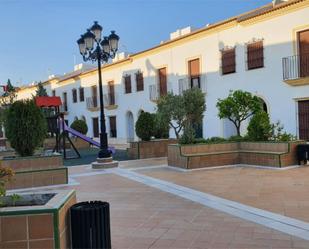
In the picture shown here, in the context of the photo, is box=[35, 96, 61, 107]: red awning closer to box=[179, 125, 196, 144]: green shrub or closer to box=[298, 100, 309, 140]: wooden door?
box=[179, 125, 196, 144]: green shrub

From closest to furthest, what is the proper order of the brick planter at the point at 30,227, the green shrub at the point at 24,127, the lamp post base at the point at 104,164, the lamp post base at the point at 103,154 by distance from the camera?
1. the brick planter at the point at 30,227
2. the green shrub at the point at 24,127
3. the lamp post base at the point at 104,164
4. the lamp post base at the point at 103,154

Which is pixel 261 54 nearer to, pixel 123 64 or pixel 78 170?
pixel 78 170

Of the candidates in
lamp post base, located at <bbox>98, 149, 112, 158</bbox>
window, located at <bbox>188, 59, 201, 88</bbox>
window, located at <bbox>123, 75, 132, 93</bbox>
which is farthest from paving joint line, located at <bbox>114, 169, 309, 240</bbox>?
window, located at <bbox>123, 75, 132, 93</bbox>

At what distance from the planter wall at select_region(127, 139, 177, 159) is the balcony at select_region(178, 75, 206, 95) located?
5326mm

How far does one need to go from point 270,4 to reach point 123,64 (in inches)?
513

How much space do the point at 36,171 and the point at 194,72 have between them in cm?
1376

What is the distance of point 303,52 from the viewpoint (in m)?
15.8

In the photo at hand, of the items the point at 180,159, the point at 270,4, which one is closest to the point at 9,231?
the point at 180,159

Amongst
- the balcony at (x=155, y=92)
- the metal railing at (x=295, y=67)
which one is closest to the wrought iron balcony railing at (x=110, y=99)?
the balcony at (x=155, y=92)

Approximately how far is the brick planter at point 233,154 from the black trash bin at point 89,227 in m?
7.66

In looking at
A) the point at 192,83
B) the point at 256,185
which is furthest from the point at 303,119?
the point at 256,185

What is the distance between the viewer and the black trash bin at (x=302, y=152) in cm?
1112

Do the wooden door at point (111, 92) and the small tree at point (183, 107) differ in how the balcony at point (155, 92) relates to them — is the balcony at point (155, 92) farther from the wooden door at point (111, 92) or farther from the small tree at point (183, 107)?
the small tree at point (183, 107)

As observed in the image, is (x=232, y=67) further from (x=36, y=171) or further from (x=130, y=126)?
(x=36, y=171)
